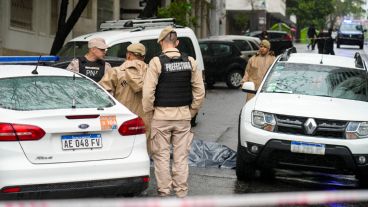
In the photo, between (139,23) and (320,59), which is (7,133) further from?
(139,23)

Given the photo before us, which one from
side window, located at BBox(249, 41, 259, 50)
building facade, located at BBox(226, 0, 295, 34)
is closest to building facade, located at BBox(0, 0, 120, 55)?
side window, located at BBox(249, 41, 259, 50)

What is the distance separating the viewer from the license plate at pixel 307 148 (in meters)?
7.26

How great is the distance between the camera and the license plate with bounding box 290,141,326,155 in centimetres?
726

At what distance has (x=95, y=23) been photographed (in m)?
25.6

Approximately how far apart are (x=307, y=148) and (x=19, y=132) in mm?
3390

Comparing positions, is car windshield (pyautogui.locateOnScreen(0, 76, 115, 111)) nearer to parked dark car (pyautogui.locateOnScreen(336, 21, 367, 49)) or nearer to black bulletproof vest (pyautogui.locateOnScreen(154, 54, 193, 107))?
black bulletproof vest (pyautogui.locateOnScreen(154, 54, 193, 107))

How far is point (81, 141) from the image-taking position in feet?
18.5

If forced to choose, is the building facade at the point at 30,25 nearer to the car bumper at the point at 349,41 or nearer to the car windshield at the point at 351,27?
the car bumper at the point at 349,41

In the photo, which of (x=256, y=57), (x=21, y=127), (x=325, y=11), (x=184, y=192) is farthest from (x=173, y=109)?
(x=325, y=11)

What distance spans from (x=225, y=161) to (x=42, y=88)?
380cm

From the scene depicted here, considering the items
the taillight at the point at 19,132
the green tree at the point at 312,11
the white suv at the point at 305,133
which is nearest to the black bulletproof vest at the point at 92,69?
the white suv at the point at 305,133

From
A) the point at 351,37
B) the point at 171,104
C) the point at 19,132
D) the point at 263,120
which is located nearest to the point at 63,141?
the point at 19,132

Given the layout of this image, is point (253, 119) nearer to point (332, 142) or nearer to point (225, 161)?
point (332, 142)

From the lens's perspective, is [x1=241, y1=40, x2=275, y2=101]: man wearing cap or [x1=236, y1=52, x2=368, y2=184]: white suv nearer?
[x1=236, y1=52, x2=368, y2=184]: white suv
